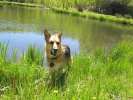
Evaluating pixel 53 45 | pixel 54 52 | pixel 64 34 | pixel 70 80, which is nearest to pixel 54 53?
pixel 54 52

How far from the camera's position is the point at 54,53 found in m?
7.93

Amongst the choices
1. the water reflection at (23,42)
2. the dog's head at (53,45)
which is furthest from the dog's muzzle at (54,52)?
the water reflection at (23,42)

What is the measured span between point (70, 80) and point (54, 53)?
89 centimetres

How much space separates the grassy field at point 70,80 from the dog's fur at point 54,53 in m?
0.34

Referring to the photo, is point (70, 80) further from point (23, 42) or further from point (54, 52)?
point (23, 42)

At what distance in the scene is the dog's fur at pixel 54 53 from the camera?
7.84 meters

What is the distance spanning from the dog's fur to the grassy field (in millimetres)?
339

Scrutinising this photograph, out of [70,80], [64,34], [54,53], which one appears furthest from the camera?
[64,34]

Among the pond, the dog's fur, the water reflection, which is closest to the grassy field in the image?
the dog's fur

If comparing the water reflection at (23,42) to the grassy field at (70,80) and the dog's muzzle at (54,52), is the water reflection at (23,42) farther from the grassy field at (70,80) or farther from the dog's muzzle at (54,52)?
the dog's muzzle at (54,52)

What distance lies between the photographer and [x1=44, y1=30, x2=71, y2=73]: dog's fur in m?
7.84

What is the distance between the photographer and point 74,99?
6.62m

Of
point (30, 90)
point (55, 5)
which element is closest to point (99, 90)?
point (30, 90)

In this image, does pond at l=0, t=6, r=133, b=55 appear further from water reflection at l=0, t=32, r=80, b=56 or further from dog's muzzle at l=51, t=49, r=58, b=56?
dog's muzzle at l=51, t=49, r=58, b=56
